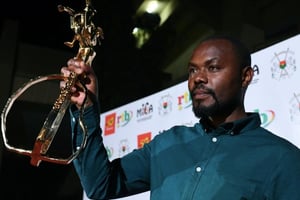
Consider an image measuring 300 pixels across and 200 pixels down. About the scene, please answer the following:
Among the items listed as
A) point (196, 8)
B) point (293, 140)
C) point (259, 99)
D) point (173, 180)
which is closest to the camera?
point (173, 180)

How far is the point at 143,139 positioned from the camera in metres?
1.67

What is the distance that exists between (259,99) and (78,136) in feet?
2.22

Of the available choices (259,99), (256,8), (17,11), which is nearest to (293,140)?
(259,99)

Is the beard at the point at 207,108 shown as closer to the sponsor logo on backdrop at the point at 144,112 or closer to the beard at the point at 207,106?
the beard at the point at 207,106

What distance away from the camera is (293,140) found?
3.76ft

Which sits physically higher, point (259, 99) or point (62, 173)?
point (259, 99)

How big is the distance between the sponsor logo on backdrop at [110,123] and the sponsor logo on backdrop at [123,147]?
0.31 ft

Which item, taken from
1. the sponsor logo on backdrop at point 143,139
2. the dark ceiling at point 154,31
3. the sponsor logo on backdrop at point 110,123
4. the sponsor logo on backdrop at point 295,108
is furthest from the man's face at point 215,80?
the sponsor logo on backdrop at point 110,123

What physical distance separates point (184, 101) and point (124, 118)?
38 centimetres

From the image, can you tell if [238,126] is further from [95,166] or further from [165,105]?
[165,105]

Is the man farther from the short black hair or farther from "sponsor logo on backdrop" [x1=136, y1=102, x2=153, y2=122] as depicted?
"sponsor logo on backdrop" [x1=136, y1=102, x2=153, y2=122]

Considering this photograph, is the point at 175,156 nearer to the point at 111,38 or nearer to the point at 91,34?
the point at 91,34

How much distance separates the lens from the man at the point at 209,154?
716 millimetres

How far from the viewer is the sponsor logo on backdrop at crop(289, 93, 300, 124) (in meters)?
1.14
